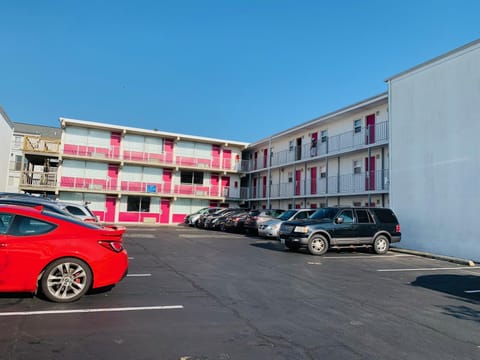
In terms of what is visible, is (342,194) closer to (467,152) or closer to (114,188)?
(467,152)

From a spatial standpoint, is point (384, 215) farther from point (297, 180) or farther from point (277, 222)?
point (297, 180)

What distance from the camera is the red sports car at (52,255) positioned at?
215 inches

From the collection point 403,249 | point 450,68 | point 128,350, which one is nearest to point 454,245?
point 403,249

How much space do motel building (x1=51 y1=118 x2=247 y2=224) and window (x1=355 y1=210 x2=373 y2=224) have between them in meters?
22.9

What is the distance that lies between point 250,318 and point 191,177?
32.3m

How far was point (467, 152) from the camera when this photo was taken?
47.3 feet

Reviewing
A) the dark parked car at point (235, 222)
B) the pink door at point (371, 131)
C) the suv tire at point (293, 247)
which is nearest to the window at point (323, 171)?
the pink door at point (371, 131)

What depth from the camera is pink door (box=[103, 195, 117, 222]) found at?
33719 millimetres

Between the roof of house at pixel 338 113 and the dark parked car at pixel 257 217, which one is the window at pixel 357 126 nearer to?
the roof of house at pixel 338 113

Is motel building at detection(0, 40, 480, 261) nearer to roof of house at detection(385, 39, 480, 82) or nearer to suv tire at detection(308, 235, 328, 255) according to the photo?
roof of house at detection(385, 39, 480, 82)

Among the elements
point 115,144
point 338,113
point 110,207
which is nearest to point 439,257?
point 338,113

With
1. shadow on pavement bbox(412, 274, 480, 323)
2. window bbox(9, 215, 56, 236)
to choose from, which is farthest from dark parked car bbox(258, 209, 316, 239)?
window bbox(9, 215, 56, 236)

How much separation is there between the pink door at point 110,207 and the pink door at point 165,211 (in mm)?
4328

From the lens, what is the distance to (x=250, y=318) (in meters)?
5.30
